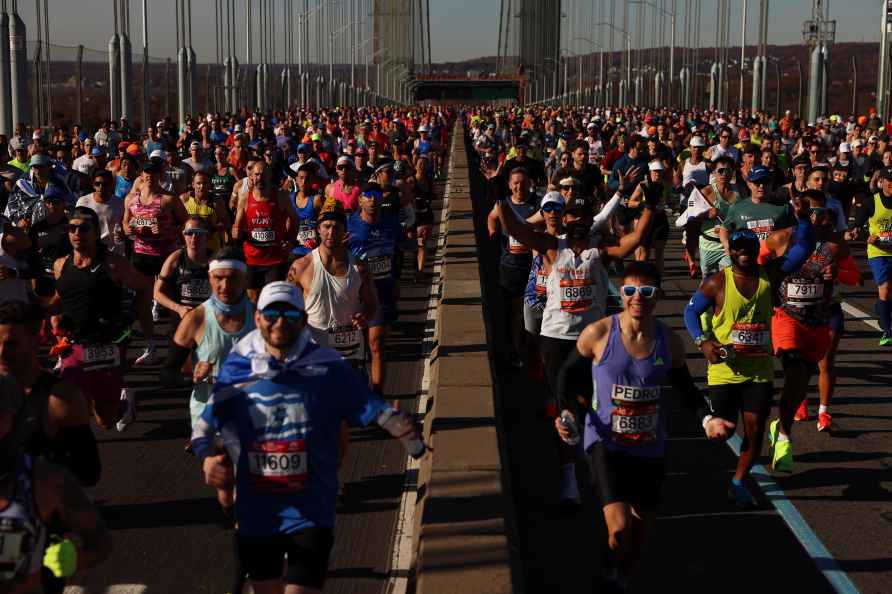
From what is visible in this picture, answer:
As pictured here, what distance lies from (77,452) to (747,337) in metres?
4.37

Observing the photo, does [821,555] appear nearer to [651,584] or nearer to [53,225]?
[651,584]

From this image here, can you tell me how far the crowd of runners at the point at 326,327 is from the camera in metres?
6.00

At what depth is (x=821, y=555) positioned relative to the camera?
8.52 m

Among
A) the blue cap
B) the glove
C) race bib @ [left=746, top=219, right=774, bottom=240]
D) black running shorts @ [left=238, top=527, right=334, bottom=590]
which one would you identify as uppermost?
the blue cap

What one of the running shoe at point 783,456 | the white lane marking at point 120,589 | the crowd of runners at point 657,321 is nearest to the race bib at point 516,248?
the crowd of runners at point 657,321

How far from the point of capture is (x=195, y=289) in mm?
11797

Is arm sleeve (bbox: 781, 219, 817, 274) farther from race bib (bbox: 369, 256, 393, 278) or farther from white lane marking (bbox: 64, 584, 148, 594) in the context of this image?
white lane marking (bbox: 64, 584, 148, 594)

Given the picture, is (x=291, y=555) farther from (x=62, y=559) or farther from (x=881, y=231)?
(x=881, y=231)

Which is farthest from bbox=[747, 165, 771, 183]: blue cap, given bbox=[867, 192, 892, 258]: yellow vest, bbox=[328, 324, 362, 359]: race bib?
bbox=[328, 324, 362, 359]: race bib

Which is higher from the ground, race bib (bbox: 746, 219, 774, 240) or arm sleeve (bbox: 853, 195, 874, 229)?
race bib (bbox: 746, 219, 774, 240)

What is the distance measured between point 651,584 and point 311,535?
2563mm

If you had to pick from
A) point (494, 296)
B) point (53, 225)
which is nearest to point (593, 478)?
point (53, 225)

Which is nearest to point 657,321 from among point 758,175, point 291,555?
point 291,555

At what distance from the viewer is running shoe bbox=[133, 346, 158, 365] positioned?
46.5ft
